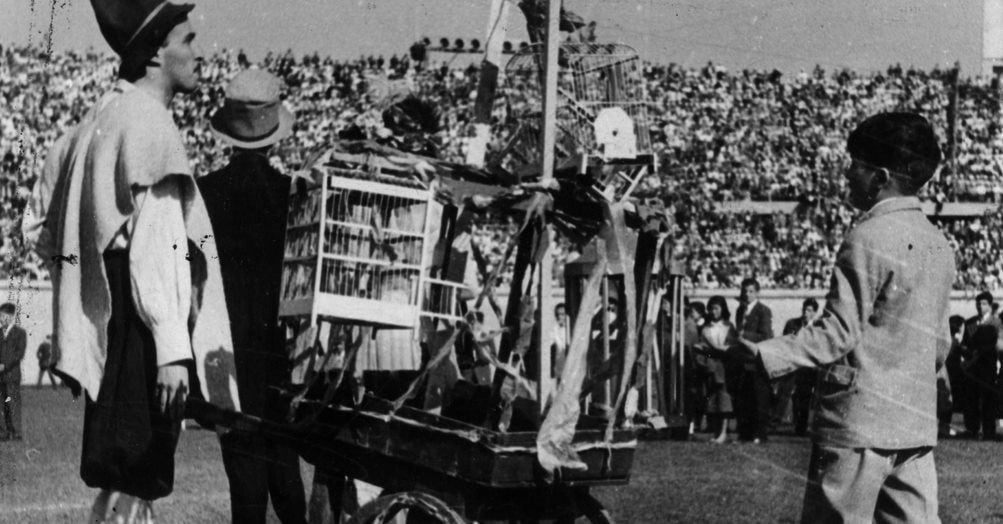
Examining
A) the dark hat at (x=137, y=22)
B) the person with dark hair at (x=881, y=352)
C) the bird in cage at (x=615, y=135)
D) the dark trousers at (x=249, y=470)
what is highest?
the dark hat at (x=137, y=22)

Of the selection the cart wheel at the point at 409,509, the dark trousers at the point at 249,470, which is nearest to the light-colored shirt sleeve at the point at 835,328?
the cart wheel at the point at 409,509

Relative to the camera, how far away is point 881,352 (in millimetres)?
4379

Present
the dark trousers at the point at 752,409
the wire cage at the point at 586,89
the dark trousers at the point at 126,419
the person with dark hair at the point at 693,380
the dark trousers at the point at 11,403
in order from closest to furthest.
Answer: the dark trousers at the point at 126,419, the wire cage at the point at 586,89, the dark trousers at the point at 11,403, the dark trousers at the point at 752,409, the person with dark hair at the point at 693,380

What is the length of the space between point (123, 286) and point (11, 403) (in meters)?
11.5

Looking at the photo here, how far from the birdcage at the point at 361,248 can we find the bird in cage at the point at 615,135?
57cm

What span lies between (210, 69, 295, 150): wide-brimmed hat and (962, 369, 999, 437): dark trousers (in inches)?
483

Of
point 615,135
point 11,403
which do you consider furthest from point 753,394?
point 615,135

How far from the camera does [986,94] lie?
29.1m

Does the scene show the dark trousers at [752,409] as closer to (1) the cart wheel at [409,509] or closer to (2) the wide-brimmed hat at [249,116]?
(2) the wide-brimmed hat at [249,116]

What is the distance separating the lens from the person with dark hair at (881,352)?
429cm

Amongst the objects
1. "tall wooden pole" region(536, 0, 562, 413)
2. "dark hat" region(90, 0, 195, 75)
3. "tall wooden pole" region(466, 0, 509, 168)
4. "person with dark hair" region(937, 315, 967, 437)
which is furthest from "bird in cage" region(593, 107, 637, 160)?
"person with dark hair" region(937, 315, 967, 437)

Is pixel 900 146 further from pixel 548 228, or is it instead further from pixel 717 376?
pixel 717 376

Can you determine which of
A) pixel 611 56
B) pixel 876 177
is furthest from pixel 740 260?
pixel 876 177

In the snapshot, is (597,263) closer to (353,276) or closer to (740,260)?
(353,276)
